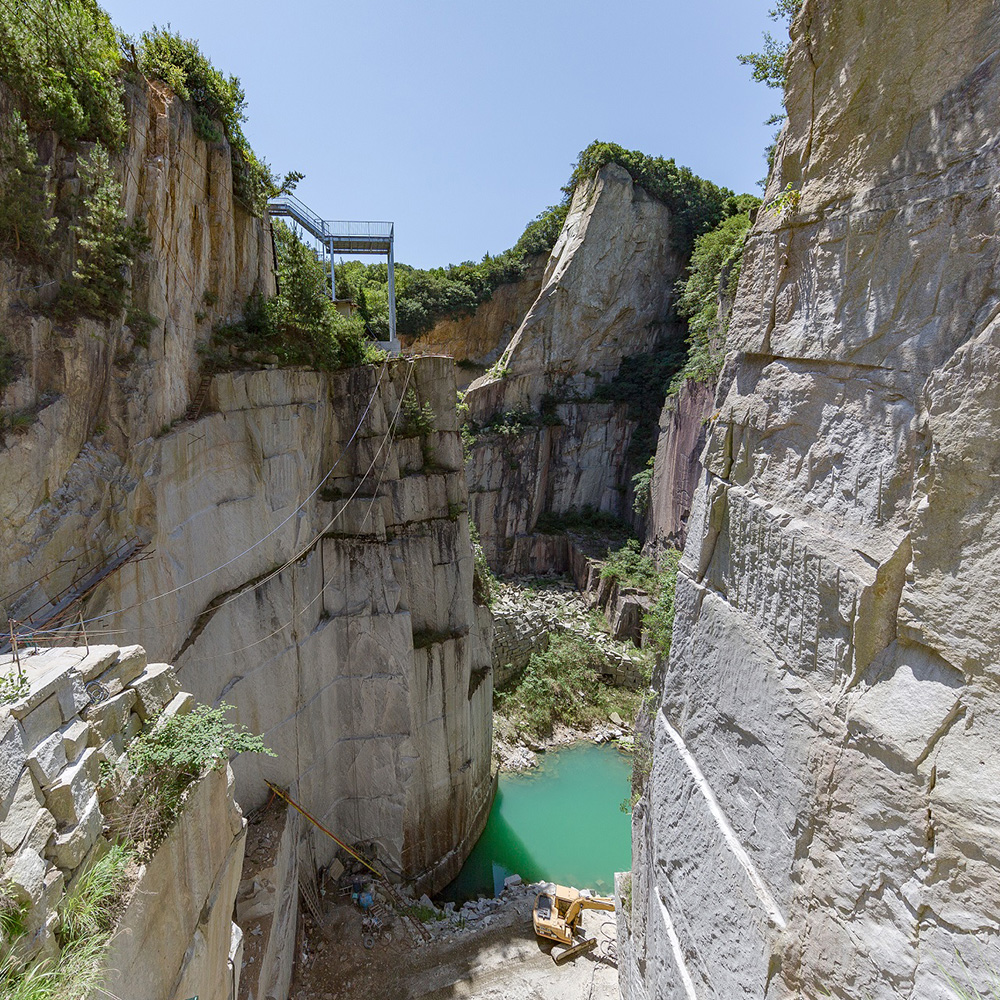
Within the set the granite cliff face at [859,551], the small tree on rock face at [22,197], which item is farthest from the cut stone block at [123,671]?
the granite cliff face at [859,551]

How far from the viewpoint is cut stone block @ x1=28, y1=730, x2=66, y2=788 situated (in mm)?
3043

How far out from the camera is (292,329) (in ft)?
30.2

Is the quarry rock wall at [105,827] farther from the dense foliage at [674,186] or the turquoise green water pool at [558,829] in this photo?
the dense foliage at [674,186]

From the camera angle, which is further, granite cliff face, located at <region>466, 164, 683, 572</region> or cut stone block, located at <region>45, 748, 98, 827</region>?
granite cliff face, located at <region>466, 164, 683, 572</region>

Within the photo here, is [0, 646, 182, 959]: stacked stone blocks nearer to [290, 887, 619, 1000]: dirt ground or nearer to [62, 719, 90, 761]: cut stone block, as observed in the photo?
[62, 719, 90, 761]: cut stone block

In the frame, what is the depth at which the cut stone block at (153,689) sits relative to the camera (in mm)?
4121

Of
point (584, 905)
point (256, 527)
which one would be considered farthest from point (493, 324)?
point (584, 905)

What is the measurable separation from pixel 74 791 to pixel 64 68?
6905mm

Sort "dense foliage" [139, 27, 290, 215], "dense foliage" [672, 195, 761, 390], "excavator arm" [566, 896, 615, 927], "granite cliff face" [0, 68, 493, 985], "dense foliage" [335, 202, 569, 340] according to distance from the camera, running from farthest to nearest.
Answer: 1. "dense foliage" [335, 202, 569, 340]
2. "dense foliage" [672, 195, 761, 390]
3. "excavator arm" [566, 896, 615, 927]
4. "dense foliage" [139, 27, 290, 215]
5. "granite cliff face" [0, 68, 493, 985]

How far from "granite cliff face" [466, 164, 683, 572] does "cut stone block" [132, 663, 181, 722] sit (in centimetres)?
1967

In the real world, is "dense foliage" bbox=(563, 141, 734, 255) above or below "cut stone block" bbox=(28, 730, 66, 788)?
above

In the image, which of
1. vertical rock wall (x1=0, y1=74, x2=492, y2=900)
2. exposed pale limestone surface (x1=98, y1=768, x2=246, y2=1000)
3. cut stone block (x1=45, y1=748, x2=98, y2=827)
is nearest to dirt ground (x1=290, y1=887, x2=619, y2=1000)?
vertical rock wall (x1=0, y1=74, x2=492, y2=900)

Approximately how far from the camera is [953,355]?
2852 millimetres

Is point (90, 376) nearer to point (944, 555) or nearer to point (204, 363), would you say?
point (204, 363)
